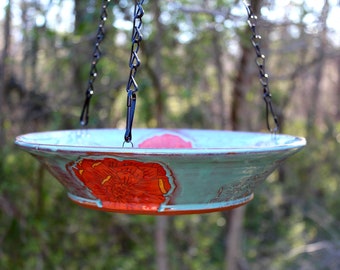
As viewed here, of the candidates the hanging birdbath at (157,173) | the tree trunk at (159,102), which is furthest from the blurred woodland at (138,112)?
the hanging birdbath at (157,173)

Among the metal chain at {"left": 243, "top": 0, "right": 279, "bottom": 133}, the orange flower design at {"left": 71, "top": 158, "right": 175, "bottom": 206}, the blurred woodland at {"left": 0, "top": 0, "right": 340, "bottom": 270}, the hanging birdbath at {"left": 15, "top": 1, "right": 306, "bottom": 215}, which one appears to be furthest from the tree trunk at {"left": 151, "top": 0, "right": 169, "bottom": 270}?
the orange flower design at {"left": 71, "top": 158, "right": 175, "bottom": 206}

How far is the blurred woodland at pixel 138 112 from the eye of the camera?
3.06m

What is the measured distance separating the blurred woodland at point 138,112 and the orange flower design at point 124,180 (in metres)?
1.82

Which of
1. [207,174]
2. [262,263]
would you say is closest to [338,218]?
[262,263]

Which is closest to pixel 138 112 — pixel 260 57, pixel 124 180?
pixel 260 57

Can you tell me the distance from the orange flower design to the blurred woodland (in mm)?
1817

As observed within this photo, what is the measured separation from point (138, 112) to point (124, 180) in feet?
7.67

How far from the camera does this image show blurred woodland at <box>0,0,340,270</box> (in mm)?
3059

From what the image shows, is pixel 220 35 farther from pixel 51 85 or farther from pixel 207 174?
pixel 207 174

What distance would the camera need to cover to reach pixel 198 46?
11.9 feet

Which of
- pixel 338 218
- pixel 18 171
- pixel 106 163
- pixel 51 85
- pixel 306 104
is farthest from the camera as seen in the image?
pixel 306 104

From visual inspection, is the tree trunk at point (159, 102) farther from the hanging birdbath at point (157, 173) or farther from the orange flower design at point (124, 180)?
the orange flower design at point (124, 180)

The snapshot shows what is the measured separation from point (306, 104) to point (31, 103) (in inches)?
150

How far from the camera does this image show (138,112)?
129 inches
